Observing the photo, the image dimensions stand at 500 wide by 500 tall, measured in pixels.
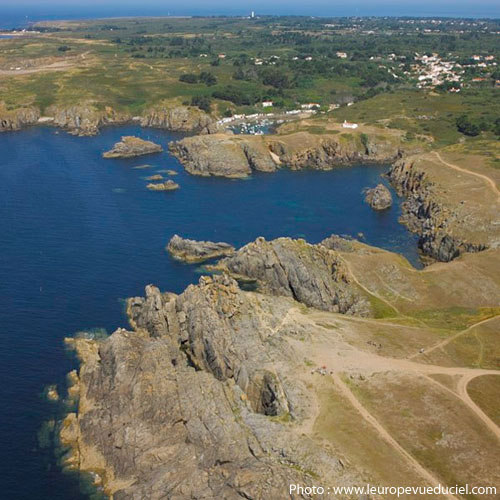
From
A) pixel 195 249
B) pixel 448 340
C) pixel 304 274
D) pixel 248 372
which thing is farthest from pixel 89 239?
pixel 448 340

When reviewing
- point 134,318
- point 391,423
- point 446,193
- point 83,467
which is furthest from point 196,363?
point 446,193

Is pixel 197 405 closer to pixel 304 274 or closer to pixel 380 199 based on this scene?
pixel 304 274

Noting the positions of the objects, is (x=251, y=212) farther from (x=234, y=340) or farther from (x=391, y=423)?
(x=391, y=423)

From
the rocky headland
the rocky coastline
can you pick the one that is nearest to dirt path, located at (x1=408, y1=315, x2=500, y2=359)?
the rocky headland

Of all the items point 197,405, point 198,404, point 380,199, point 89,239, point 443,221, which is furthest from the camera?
point 380,199

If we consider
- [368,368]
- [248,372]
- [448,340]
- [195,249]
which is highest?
[195,249]

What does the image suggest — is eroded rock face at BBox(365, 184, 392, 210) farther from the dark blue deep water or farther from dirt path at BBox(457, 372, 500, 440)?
dirt path at BBox(457, 372, 500, 440)

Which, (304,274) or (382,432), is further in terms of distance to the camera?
(304,274)

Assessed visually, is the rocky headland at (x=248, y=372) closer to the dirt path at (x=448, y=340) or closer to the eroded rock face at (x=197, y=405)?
the eroded rock face at (x=197, y=405)
